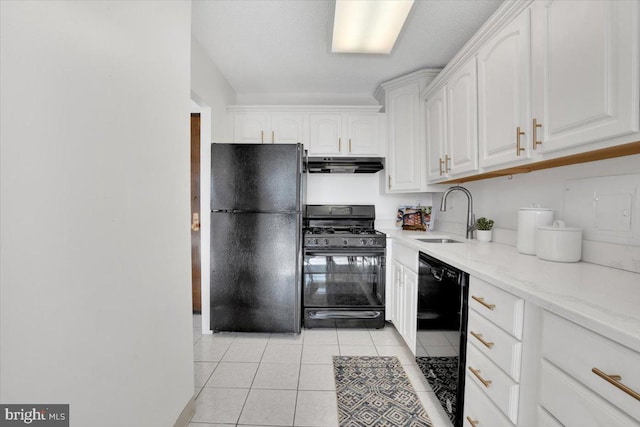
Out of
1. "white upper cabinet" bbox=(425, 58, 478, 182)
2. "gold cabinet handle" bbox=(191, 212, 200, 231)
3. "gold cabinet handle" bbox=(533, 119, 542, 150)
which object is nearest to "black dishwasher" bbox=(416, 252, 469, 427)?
"gold cabinet handle" bbox=(533, 119, 542, 150)

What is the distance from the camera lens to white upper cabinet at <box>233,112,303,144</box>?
299 cm

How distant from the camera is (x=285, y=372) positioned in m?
1.92

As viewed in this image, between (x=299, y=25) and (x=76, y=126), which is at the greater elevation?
(x=299, y=25)

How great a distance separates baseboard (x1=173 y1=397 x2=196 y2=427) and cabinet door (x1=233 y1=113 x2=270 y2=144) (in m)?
2.32

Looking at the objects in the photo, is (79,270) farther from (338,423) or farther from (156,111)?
(338,423)

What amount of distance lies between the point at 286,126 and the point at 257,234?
125 cm

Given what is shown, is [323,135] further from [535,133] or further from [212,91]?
[535,133]

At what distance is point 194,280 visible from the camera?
10.1 feet

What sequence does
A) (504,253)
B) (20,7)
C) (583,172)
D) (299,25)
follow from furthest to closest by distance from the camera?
1. (299,25)
2. (504,253)
3. (583,172)
4. (20,7)

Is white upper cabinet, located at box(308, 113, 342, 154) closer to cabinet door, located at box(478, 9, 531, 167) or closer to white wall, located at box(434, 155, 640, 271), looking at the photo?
white wall, located at box(434, 155, 640, 271)

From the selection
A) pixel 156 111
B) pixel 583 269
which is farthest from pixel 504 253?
pixel 156 111

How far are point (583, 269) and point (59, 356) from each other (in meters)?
1.87

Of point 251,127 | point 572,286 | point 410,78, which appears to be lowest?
point 572,286

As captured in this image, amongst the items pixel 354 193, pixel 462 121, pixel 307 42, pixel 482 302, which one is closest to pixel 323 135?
pixel 354 193
